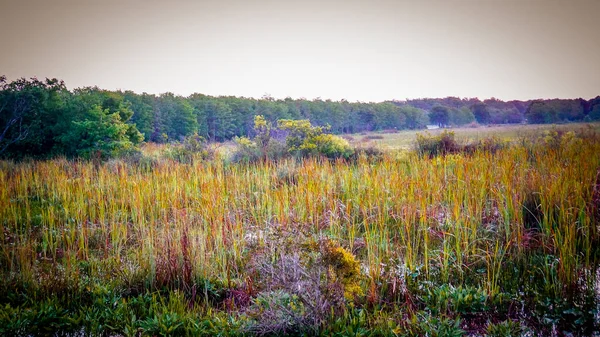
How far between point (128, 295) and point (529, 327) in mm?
3975

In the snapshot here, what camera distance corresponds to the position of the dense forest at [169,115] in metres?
13.7

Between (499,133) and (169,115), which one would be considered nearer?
(499,133)

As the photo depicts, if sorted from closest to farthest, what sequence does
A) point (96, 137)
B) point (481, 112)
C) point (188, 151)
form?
1. point (96, 137)
2. point (188, 151)
3. point (481, 112)

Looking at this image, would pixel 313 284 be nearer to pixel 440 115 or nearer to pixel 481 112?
pixel 481 112

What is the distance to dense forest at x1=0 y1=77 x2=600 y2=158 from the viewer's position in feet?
45.1

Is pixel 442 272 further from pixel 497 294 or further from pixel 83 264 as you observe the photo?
pixel 83 264

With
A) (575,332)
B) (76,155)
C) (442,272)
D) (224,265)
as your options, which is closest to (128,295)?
(224,265)

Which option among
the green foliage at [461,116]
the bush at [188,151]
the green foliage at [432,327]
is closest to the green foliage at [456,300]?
the green foliage at [432,327]

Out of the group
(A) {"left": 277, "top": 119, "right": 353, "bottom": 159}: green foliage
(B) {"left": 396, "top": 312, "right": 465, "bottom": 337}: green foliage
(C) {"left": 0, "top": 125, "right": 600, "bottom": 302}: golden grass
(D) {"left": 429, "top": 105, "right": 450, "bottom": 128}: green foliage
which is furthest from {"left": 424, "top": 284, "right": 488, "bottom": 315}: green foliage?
(D) {"left": 429, "top": 105, "right": 450, "bottom": 128}: green foliage

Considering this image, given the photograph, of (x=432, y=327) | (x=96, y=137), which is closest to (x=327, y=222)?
(x=432, y=327)

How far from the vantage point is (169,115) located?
24781mm

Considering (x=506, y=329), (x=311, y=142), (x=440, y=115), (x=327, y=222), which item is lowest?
(x=506, y=329)

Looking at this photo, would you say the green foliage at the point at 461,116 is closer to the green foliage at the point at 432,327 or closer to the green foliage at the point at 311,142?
the green foliage at the point at 311,142

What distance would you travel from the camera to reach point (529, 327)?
122 inches
